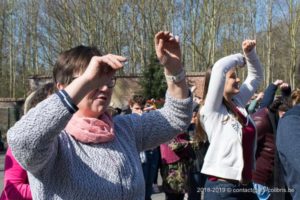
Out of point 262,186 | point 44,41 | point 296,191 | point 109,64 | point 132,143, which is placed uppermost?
point 44,41

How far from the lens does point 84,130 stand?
7.53 feet

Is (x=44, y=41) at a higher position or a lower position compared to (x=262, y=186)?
higher

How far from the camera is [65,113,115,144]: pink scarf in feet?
7.53

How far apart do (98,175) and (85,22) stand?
106ft

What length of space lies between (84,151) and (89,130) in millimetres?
89

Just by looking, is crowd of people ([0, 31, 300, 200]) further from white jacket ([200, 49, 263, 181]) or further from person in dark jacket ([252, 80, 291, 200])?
person in dark jacket ([252, 80, 291, 200])

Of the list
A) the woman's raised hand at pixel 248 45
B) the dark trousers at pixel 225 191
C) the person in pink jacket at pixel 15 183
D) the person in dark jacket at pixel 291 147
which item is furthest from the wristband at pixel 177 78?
the woman's raised hand at pixel 248 45

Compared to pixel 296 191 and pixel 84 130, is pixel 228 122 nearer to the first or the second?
pixel 296 191

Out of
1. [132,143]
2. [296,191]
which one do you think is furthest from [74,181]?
[296,191]

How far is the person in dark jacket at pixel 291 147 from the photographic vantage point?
2457 millimetres

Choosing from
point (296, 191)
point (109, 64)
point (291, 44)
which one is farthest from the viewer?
point (291, 44)

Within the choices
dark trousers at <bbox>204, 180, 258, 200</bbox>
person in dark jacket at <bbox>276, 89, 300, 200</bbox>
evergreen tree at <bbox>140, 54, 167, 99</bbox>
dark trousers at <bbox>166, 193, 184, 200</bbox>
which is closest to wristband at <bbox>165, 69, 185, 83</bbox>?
person in dark jacket at <bbox>276, 89, 300, 200</bbox>

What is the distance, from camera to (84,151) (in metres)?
2.29

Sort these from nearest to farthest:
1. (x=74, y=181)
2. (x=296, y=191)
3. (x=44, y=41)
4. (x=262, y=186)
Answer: (x=74, y=181) → (x=296, y=191) → (x=262, y=186) → (x=44, y=41)
